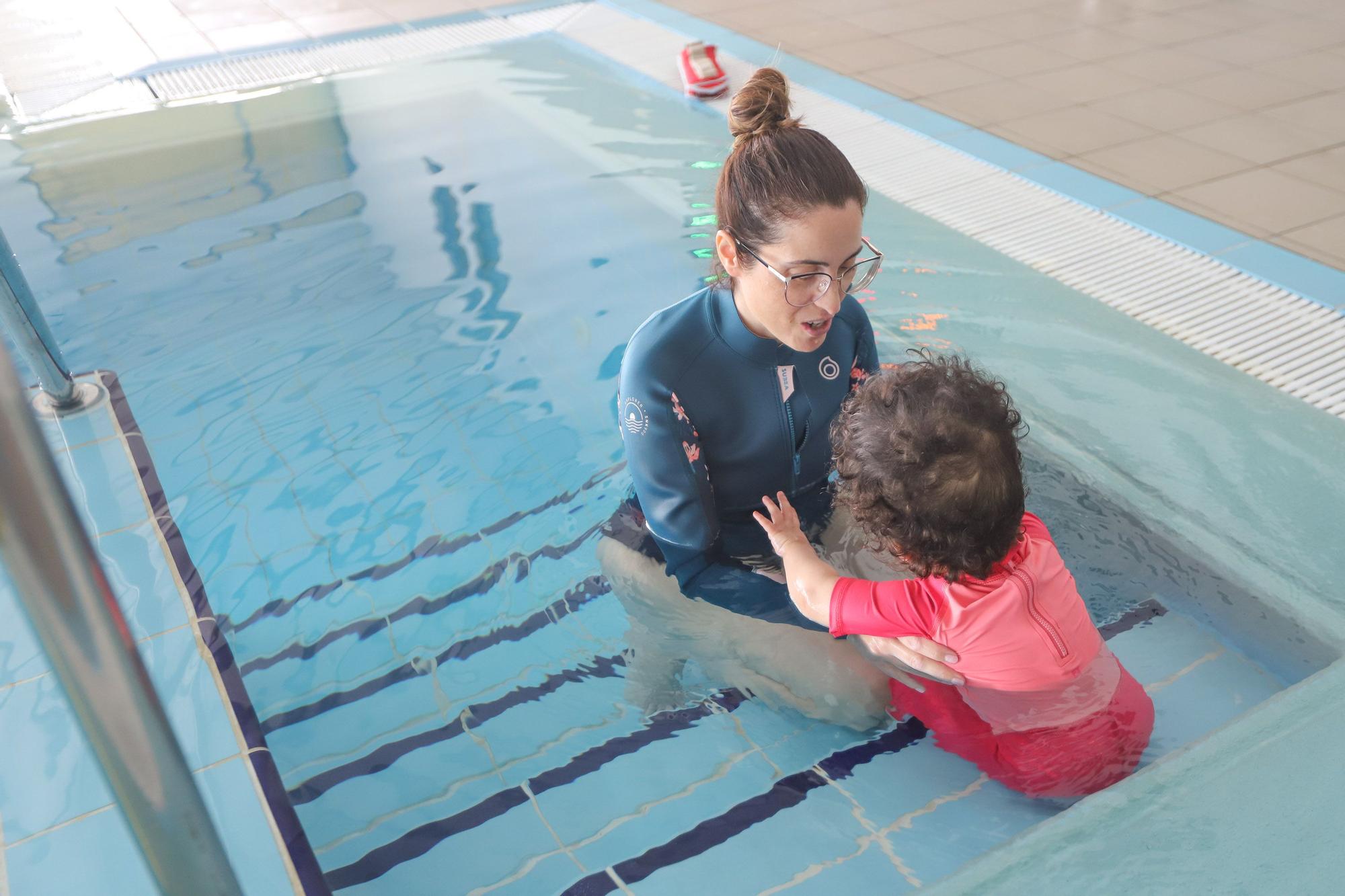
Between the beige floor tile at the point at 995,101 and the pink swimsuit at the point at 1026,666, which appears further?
the beige floor tile at the point at 995,101

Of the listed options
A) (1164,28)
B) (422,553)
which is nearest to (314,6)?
(1164,28)

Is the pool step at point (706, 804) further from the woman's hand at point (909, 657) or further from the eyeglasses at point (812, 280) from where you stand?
the eyeglasses at point (812, 280)

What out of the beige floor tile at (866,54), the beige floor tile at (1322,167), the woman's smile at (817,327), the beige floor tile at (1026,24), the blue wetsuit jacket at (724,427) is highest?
the woman's smile at (817,327)

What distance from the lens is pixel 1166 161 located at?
5.30 metres

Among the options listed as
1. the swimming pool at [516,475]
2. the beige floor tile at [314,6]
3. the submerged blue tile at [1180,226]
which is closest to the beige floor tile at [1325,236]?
the submerged blue tile at [1180,226]

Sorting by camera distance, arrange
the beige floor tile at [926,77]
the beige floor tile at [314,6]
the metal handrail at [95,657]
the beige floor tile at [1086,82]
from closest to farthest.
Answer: the metal handrail at [95,657]
the beige floor tile at [1086,82]
the beige floor tile at [926,77]
the beige floor tile at [314,6]

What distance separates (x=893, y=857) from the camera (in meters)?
2.23

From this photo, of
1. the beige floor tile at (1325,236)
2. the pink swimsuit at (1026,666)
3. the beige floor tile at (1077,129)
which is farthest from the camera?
the beige floor tile at (1077,129)

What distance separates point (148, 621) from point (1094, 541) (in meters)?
2.65

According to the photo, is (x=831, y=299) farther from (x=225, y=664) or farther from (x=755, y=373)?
(x=225, y=664)

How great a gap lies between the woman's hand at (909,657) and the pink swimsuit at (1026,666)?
31 mm

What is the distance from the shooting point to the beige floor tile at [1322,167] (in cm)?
503

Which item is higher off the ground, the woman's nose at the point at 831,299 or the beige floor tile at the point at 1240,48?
the woman's nose at the point at 831,299

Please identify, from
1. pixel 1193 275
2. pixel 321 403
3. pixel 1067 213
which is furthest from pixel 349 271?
pixel 1193 275
